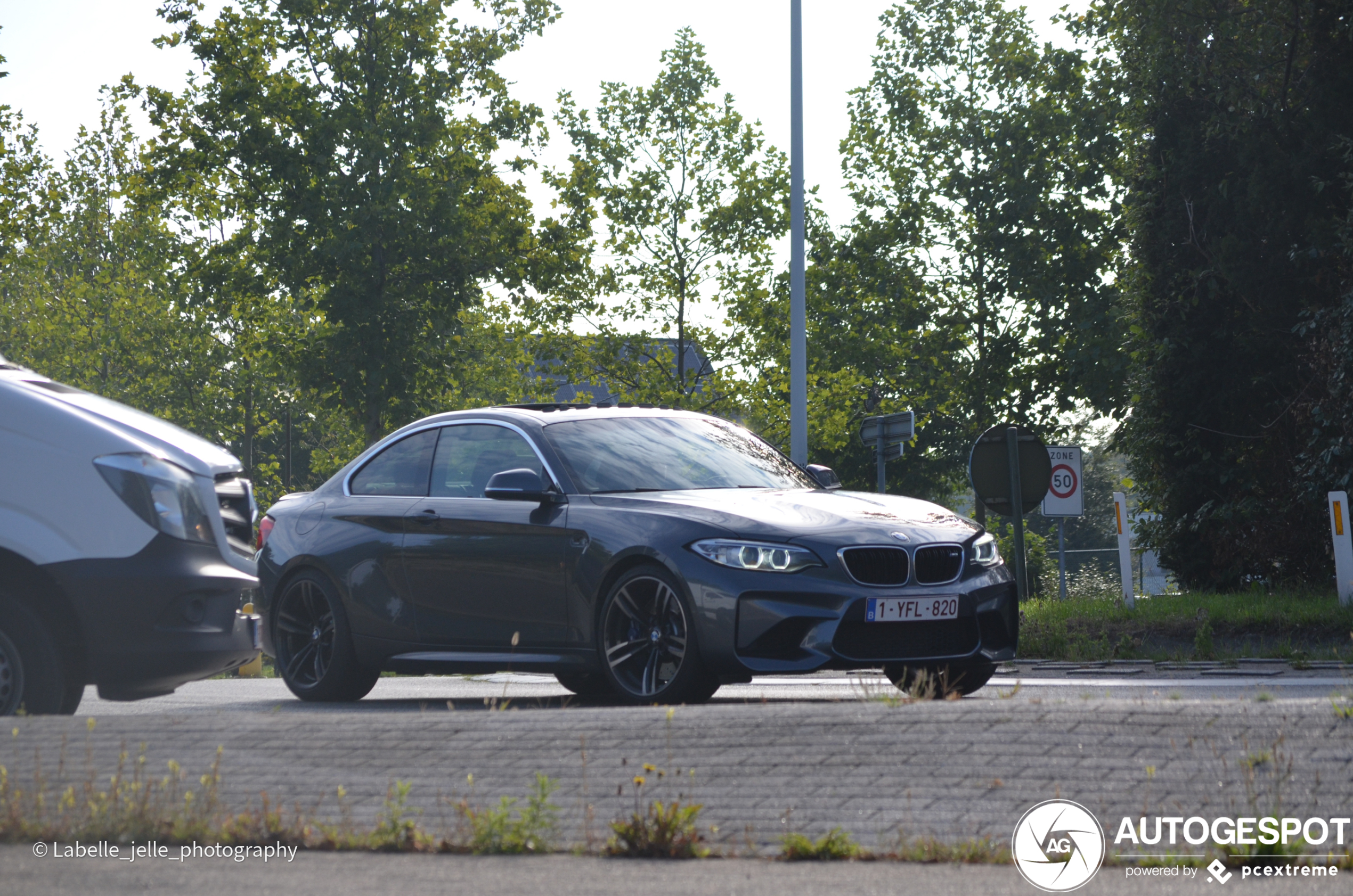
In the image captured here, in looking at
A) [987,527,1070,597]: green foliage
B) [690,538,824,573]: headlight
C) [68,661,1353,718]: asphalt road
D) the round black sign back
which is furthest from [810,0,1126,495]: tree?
[690,538,824,573]: headlight

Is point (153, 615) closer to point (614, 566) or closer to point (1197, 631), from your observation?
point (614, 566)

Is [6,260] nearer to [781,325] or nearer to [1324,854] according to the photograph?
[781,325]

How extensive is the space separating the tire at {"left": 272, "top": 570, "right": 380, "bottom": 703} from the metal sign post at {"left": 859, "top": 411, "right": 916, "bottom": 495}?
10625mm

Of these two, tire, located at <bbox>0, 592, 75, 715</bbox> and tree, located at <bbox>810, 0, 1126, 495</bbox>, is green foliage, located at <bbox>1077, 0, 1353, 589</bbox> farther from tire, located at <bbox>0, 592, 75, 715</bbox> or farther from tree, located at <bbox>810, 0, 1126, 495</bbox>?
tree, located at <bbox>810, 0, 1126, 495</bbox>

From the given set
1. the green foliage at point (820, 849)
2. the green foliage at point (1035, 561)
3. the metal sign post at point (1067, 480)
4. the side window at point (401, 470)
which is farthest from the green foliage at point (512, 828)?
the metal sign post at point (1067, 480)

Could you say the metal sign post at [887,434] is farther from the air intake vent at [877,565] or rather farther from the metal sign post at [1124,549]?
the air intake vent at [877,565]

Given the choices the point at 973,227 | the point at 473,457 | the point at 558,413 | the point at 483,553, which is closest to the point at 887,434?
the point at 558,413

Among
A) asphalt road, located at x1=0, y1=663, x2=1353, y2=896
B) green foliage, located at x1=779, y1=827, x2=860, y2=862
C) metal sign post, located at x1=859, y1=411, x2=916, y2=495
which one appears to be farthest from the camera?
metal sign post, located at x1=859, y1=411, x2=916, y2=495

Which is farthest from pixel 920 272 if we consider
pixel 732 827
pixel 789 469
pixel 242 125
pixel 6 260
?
pixel 732 827

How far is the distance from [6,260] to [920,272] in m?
21.9

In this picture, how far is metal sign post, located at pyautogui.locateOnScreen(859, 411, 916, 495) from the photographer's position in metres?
19.4

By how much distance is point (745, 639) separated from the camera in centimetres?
745

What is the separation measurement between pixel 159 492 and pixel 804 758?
3.24 m

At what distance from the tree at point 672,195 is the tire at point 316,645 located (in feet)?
81.1
